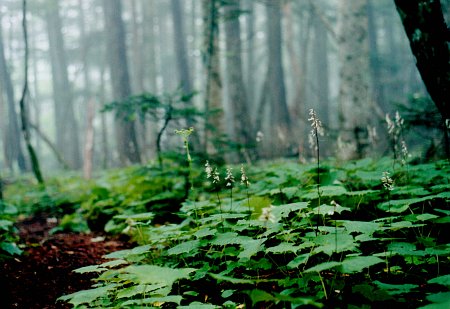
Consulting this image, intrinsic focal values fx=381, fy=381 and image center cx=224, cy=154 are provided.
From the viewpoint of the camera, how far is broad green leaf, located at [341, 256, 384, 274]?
5.25 ft

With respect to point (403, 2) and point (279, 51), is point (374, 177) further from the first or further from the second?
point (279, 51)

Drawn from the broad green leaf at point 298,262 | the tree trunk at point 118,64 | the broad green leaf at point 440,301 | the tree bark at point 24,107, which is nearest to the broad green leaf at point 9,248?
the broad green leaf at point 298,262

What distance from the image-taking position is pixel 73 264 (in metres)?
3.07

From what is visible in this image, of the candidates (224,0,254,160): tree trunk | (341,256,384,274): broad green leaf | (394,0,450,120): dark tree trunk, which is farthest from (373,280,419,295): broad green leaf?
(224,0,254,160): tree trunk

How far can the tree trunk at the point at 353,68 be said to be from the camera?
6.80 meters

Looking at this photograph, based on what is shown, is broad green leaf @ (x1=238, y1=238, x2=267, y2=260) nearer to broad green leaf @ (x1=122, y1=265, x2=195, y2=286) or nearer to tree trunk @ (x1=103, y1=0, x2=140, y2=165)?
broad green leaf @ (x1=122, y1=265, x2=195, y2=286)

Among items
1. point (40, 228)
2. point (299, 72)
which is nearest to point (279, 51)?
point (299, 72)

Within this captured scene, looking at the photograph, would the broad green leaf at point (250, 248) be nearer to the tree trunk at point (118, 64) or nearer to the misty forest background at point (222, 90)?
the misty forest background at point (222, 90)

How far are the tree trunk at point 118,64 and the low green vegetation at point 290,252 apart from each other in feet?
20.7

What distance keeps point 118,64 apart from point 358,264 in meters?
11.5

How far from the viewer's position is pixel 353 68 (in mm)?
6855

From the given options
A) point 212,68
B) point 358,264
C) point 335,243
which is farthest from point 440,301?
point 212,68

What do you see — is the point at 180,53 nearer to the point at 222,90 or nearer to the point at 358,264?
the point at 222,90

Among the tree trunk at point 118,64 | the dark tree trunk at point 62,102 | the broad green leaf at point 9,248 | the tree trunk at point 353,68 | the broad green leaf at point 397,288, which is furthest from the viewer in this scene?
the dark tree trunk at point 62,102
